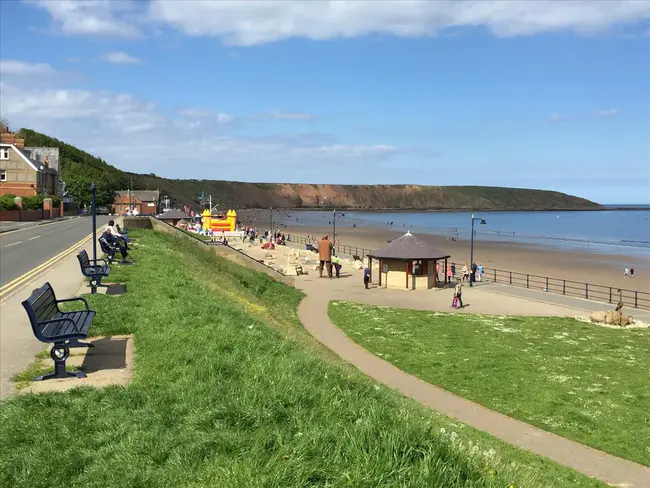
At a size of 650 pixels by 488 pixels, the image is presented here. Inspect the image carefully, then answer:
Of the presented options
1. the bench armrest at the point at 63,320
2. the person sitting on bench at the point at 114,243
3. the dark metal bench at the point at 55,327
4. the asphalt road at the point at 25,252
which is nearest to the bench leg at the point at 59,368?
the dark metal bench at the point at 55,327

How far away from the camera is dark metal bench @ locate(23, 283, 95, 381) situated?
23.3 ft

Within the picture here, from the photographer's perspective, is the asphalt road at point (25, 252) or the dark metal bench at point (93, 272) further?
the asphalt road at point (25, 252)

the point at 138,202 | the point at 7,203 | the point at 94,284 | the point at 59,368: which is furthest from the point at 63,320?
the point at 138,202

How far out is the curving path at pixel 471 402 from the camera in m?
9.36

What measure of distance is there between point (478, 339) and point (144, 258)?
11.2 meters

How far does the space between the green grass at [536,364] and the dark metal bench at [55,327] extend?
8.59m

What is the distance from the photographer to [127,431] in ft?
17.3

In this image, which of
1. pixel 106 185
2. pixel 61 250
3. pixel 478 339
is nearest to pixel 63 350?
pixel 478 339

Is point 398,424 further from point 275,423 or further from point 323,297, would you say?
point 323,297

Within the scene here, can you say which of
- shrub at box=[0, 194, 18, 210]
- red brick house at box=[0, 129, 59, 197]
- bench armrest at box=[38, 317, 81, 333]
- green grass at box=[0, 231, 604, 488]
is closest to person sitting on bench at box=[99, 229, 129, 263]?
bench armrest at box=[38, 317, 81, 333]

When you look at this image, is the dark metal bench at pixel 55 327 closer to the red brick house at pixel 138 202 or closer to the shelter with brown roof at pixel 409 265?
the shelter with brown roof at pixel 409 265

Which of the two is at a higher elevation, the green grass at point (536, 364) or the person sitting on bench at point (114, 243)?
the person sitting on bench at point (114, 243)

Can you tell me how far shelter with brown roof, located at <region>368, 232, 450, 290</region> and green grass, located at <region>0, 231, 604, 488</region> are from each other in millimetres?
24032

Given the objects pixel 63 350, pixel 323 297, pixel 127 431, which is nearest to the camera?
pixel 127 431
